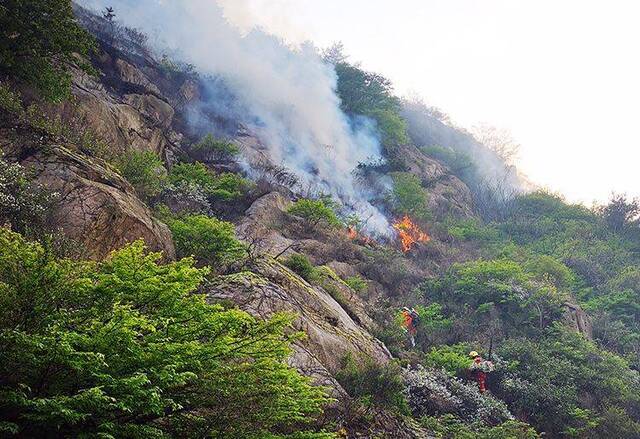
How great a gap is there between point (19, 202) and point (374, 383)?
25.2 ft

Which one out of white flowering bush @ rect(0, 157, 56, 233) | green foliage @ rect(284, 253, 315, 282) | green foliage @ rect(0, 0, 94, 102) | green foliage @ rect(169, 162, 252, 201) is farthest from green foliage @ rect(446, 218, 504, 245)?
white flowering bush @ rect(0, 157, 56, 233)

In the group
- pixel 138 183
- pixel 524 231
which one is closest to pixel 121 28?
pixel 138 183

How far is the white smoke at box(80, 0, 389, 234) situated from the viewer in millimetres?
32906

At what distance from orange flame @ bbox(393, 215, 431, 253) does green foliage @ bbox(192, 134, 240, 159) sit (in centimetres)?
1075

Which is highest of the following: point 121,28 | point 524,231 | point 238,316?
point 524,231

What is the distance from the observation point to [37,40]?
1241 centimetres

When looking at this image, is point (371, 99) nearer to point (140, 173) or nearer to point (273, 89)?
point (273, 89)

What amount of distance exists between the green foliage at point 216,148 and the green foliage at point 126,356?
20.9 metres

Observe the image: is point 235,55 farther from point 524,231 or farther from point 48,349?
point 48,349

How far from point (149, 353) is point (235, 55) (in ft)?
116

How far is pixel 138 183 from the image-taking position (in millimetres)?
15039

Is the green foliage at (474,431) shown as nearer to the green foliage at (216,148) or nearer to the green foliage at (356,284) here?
the green foliage at (356,284)

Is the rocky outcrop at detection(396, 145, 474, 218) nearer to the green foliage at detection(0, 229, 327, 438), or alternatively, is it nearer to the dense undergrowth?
the dense undergrowth

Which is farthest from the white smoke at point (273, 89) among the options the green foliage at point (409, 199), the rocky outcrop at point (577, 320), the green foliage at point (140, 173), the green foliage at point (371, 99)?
the green foliage at point (140, 173)
